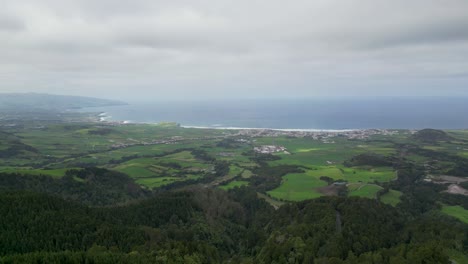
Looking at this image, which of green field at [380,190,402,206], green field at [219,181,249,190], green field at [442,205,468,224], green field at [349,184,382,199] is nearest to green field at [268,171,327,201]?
green field at [349,184,382,199]

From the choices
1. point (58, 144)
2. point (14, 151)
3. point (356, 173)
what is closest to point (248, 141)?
point (356, 173)

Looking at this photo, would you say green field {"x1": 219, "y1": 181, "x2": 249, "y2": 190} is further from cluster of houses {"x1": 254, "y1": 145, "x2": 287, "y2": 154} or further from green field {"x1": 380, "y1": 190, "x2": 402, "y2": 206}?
cluster of houses {"x1": 254, "y1": 145, "x2": 287, "y2": 154}

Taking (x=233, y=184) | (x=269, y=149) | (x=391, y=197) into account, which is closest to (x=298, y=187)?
(x=233, y=184)

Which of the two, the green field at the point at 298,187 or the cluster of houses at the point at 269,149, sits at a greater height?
the cluster of houses at the point at 269,149

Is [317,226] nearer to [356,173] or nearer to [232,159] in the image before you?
[356,173]

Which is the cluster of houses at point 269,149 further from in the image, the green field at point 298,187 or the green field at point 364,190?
the green field at point 364,190

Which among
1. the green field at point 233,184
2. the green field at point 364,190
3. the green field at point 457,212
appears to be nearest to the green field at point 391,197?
the green field at point 364,190

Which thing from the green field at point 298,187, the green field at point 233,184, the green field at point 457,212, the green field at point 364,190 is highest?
the green field at point 364,190
